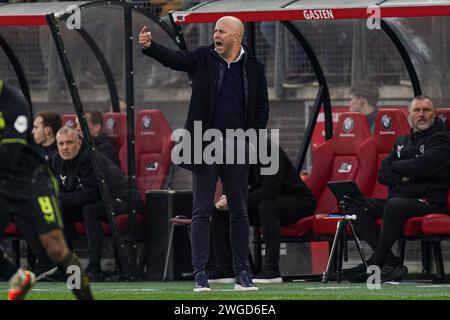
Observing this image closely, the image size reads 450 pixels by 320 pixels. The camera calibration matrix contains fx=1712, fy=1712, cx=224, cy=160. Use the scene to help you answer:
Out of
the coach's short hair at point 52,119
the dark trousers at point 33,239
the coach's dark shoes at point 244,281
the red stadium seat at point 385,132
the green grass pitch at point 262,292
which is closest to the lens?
the green grass pitch at point 262,292

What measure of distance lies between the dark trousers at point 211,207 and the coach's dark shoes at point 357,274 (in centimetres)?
200

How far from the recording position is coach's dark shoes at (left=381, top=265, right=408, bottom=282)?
1502 centimetres

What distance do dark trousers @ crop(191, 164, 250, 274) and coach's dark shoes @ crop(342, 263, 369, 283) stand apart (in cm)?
200

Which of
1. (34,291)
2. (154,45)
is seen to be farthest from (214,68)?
(34,291)

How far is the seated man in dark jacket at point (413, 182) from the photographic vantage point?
15008 mm

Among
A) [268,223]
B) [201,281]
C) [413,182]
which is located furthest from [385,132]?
[201,281]

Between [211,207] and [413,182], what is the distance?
2.63 meters

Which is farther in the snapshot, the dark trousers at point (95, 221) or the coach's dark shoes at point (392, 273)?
the dark trousers at point (95, 221)

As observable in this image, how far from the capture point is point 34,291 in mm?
14203

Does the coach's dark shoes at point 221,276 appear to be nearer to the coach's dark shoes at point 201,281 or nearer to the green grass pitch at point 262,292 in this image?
the green grass pitch at point 262,292

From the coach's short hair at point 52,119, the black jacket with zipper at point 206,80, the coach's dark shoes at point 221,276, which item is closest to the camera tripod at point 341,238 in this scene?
the coach's dark shoes at point 221,276
